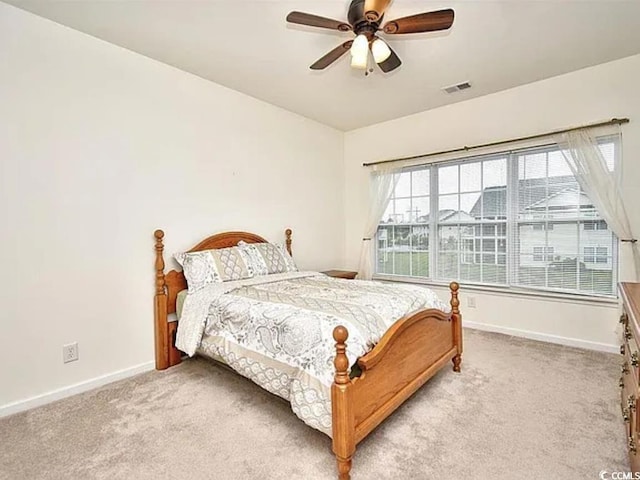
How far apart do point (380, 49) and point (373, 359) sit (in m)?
1.88

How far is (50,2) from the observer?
214 centimetres

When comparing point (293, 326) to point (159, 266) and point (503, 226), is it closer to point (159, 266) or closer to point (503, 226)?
point (159, 266)

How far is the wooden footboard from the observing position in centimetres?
152

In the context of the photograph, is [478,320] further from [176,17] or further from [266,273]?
[176,17]

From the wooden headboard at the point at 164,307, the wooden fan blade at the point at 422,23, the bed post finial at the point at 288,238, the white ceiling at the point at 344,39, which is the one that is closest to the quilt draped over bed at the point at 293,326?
the wooden headboard at the point at 164,307

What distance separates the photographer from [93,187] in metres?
2.52

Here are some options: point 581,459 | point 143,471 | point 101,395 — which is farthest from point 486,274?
point 101,395

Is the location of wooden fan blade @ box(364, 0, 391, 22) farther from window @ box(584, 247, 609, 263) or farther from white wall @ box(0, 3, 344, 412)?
window @ box(584, 247, 609, 263)

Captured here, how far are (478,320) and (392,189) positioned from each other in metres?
1.90

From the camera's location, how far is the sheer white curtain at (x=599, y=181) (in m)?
2.90

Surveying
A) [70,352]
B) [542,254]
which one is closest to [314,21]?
[70,352]

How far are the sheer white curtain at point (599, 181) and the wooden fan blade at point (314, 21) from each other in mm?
2488

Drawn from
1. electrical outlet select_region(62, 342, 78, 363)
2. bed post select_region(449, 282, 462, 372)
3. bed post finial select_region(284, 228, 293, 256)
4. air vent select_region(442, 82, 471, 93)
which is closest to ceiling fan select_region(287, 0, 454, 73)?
air vent select_region(442, 82, 471, 93)

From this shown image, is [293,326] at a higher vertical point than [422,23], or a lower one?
lower
